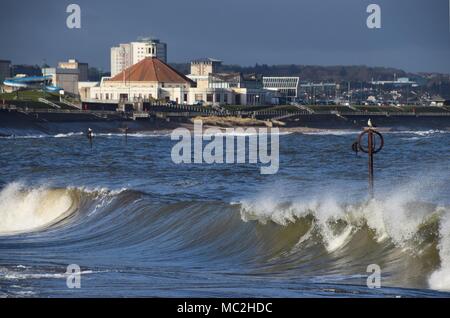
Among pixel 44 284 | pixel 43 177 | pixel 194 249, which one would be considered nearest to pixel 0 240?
pixel 194 249

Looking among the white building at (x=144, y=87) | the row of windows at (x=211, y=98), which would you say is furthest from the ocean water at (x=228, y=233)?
the row of windows at (x=211, y=98)

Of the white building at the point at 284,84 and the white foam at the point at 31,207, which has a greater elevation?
the white foam at the point at 31,207

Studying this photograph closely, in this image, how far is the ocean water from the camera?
15906 mm

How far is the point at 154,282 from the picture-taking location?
16266 mm

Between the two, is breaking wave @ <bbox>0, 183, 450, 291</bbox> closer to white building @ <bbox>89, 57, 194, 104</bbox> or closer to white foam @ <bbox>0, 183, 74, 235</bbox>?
white foam @ <bbox>0, 183, 74, 235</bbox>

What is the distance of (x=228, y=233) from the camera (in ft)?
72.2

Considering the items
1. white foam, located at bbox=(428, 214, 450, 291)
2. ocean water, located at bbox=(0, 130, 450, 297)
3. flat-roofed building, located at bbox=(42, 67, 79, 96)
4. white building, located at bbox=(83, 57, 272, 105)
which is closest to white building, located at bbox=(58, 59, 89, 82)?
flat-roofed building, located at bbox=(42, 67, 79, 96)

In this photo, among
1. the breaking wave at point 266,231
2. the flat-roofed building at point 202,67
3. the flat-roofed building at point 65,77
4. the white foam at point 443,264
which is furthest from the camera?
the flat-roofed building at point 202,67

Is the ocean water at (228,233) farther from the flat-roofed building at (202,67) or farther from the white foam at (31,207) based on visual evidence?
the flat-roofed building at (202,67)

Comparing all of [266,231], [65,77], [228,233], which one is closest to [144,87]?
[65,77]

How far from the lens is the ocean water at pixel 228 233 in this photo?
15.9 m

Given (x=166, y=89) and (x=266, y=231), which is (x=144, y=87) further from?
(x=266, y=231)

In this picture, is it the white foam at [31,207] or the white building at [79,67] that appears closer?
the white foam at [31,207]
